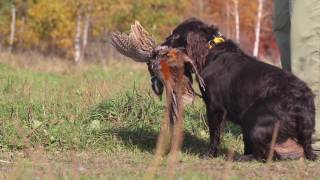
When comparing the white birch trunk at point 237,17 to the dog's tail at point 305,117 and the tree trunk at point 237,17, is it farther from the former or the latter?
the dog's tail at point 305,117

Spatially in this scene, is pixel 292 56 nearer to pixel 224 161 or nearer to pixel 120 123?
pixel 224 161

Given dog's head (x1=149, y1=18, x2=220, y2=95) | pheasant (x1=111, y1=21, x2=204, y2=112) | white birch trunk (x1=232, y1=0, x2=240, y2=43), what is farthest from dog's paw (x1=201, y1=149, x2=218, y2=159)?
white birch trunk (x1=232, y1=0, x2=240, y2=43)

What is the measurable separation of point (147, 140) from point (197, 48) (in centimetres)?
128

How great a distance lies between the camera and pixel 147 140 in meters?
6.92

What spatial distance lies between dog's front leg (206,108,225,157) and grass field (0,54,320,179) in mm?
145

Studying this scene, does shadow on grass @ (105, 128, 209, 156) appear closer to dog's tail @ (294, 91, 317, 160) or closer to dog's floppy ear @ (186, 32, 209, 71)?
dog's floppy ear @ (186, 32, 209, 71)

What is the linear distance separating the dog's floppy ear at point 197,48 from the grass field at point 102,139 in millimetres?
928

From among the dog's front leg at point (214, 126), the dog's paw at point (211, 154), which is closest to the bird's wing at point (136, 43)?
the dog's front leg at point (214, 126)

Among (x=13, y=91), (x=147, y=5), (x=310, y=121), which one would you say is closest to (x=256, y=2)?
(x=147, y=5)

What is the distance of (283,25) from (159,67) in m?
1.51

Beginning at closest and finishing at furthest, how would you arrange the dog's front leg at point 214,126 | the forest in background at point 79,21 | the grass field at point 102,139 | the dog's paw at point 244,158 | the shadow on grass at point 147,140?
1. the grass field at point 102,139
2. the dog's paw at point 244,158
3. the dog's front leg at point 214,126
4. the shadow on grass at point 147,140
5. the forest in background at point 79,21

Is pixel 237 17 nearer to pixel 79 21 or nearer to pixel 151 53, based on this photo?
pixel 79 21

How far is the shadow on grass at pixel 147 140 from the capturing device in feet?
22.1

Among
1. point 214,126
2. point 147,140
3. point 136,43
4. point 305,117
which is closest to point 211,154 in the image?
point 214,126
